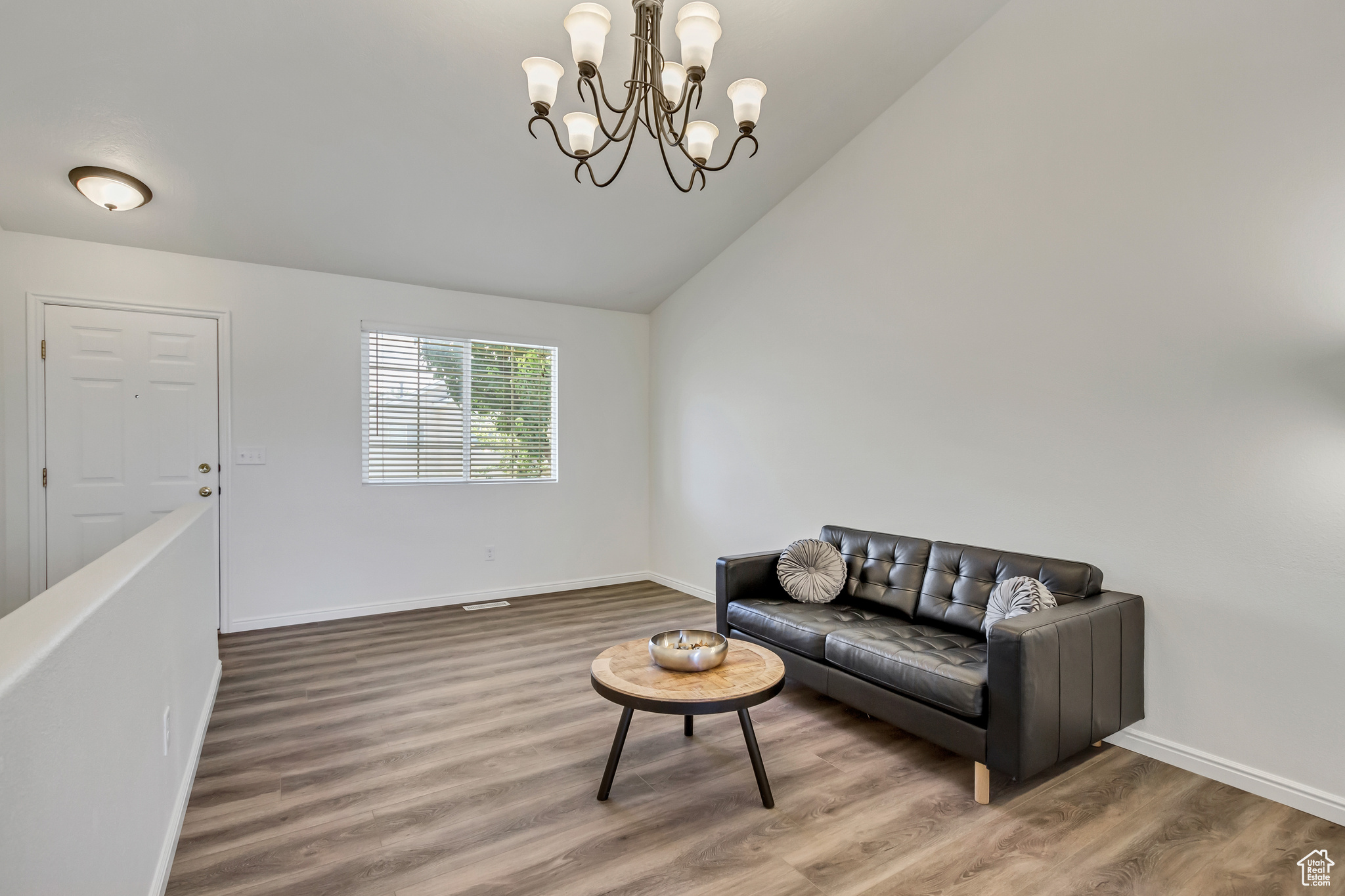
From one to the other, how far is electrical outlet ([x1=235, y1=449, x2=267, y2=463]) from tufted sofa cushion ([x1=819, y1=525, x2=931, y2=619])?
374 cm

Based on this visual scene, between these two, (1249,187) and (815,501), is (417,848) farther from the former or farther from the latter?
(1249,187)

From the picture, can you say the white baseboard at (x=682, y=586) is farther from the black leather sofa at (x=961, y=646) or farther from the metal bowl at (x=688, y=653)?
the metal bowl at (x=688, y=653)

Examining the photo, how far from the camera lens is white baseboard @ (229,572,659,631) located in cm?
443

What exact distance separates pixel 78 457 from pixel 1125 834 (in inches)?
214

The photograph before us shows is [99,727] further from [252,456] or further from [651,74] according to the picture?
[252,456]

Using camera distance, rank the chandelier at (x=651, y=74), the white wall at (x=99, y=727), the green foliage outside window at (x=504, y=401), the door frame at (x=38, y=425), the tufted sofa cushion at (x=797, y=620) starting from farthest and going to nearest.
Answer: the green foliage outside window at (x=504, y=401) < the door frame at (x=38, y=425) < the tufted sofa cushion at (x=797, y=620) < the chandelier at (x=651, y=74) < the white wall at (x=99, y=727)

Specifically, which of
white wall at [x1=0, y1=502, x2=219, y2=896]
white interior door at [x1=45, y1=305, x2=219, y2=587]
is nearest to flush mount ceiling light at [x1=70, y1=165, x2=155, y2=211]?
white interior door at [x1=45, y1=305, x2=219, y2=587]

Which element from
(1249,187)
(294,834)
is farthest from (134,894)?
(1249,187)

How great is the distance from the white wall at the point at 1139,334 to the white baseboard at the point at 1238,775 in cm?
1

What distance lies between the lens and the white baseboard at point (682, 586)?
17.3 ft

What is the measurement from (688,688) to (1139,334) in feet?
7.58

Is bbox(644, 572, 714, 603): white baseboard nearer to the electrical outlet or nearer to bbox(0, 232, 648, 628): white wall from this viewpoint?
bbox(0, 232, 648, 628): white wall

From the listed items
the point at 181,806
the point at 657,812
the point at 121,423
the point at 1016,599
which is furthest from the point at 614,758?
the point at 121,423

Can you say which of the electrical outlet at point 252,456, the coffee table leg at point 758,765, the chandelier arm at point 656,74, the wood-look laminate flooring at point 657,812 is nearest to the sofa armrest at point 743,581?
the wood-look laminate flooring at point 657,812
